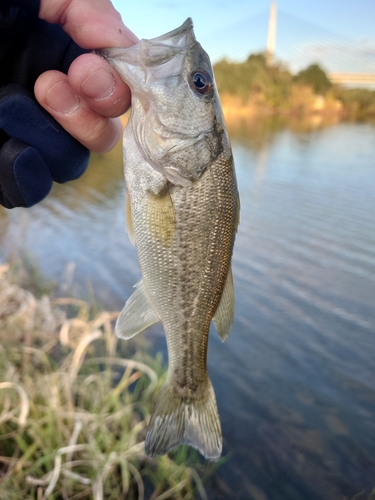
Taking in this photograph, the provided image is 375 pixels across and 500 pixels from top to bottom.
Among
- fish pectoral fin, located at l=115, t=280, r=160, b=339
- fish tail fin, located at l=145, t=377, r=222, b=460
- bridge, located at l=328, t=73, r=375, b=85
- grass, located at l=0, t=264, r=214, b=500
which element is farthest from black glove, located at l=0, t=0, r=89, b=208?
bridge, located at l=328, t=73, r=375, b=85

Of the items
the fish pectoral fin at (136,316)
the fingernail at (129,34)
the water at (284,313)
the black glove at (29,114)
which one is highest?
the fingernail at (129,34)

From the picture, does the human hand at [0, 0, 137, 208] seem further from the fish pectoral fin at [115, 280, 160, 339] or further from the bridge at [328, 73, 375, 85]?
the bridge at [328, 73, 375, 85]

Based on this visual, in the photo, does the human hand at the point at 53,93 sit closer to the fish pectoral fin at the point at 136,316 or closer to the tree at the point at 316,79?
the fish pectoral fin at the point at 136,316

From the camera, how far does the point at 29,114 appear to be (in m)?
1.97

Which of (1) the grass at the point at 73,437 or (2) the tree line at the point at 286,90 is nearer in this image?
(1) the grass at the point at 73,437

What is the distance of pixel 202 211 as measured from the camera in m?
1.88

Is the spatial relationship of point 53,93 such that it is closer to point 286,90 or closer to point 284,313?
point 284,313

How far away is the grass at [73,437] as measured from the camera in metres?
3.22

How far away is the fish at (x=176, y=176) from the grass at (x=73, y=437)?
173cm

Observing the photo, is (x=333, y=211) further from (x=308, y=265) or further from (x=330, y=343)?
(x=330, y=343)

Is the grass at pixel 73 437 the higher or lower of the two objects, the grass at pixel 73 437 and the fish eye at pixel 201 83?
the lower

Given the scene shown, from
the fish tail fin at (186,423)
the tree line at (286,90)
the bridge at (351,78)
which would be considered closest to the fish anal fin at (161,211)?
the fish tail fin at (186,423)

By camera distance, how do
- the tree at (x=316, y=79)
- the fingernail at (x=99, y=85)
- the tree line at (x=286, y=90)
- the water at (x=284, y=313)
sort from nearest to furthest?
the fingernail at (x=99, y=85), the water at (x=284, y=313), the tree line at (x=286, y=90), the tree at (x=316, y=79)

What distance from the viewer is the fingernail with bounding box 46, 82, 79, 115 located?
1.89m
